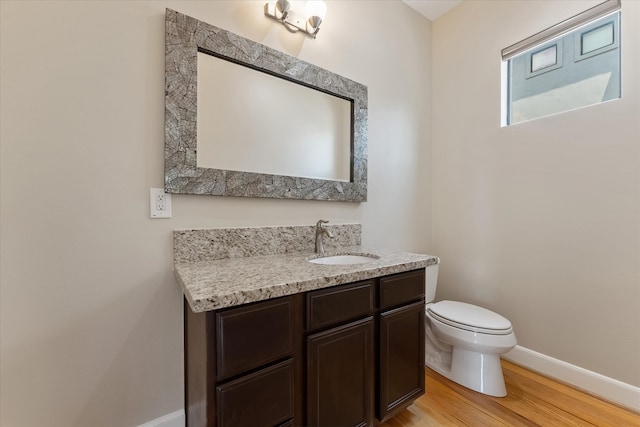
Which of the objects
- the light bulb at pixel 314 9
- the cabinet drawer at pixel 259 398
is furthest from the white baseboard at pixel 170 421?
the light bulb at pixel 314 9

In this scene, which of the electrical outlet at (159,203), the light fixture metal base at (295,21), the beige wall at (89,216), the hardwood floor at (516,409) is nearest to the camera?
the beige wall at (89,216)

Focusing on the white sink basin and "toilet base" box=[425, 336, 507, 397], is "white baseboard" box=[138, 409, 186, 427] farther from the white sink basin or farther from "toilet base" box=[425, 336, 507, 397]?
"toilet base" box=[425, 336, 507, 397]

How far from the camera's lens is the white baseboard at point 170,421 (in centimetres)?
114

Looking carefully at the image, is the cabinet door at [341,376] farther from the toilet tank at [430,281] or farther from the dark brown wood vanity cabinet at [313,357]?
the toilet tank at [430,281]

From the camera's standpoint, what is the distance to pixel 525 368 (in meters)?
1.79

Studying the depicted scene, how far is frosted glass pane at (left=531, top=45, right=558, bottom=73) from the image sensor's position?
5.74 feet

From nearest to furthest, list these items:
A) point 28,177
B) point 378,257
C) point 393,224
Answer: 1. point 28,177
2. point 378,257
3. point 393,224

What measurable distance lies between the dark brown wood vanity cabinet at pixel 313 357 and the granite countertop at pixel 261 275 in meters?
0.04

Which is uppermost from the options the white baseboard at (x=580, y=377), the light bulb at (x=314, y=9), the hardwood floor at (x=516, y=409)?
the light bulb at (x=314, y=9)

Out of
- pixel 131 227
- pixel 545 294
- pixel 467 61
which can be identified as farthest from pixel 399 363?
pixel 467 61

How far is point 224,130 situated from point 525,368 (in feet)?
7.93

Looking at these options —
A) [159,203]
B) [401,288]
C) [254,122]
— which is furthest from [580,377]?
[159,203]

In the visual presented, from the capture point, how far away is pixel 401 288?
4.15 feet

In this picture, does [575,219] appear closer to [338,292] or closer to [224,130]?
[338,292]
